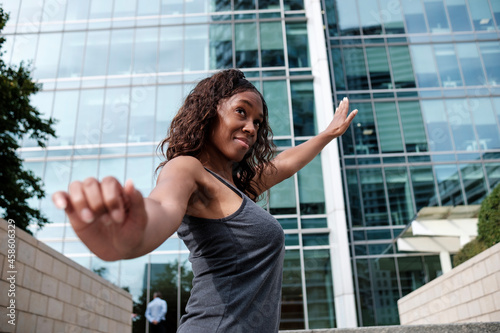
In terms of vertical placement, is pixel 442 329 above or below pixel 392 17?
below

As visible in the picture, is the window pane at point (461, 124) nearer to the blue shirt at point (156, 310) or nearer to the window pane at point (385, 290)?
the window pane at point (385, 290)

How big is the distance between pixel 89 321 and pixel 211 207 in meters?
6.71

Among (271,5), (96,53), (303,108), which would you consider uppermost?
(271,5)

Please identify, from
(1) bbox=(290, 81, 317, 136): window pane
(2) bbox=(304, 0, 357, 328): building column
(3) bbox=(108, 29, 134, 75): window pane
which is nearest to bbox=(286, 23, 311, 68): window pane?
(2) bbox=(304, 0, 357, 328): building column

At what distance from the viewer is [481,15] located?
20219 millimetres

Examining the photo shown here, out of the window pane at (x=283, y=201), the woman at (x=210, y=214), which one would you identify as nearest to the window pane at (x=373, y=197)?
the window pane at (x=283, y=201)

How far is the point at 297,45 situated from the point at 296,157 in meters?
17.0

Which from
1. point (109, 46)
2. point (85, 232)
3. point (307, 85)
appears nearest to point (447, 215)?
point (307, 85)

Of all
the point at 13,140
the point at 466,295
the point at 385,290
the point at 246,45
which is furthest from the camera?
the point at 246,45

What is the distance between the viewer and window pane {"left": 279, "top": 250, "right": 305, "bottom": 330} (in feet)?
49.9

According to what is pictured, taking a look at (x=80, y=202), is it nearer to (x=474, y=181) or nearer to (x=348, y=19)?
(x=474, y=181)

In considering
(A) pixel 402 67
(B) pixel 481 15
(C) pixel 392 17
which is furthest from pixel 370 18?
(B) pixel 481 15

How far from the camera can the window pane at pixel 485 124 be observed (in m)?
18.5

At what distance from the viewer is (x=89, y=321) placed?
7.30 meters
